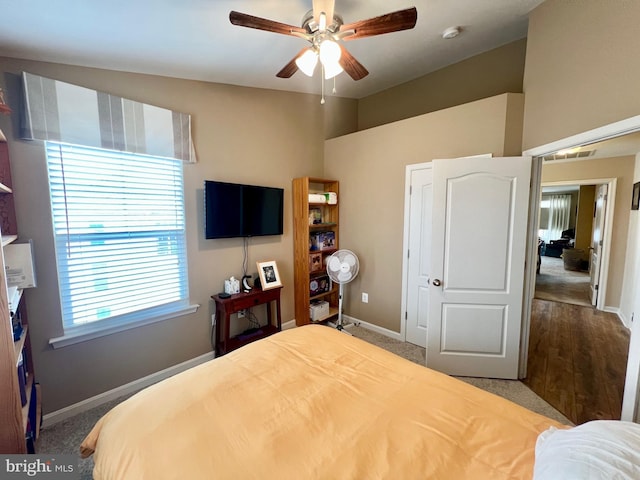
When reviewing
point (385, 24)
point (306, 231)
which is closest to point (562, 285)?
point (306, 231)

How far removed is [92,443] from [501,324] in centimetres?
290

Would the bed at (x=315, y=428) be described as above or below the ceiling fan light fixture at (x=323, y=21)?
below

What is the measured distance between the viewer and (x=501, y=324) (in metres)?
2.48

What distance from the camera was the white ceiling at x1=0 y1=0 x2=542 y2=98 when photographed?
63.6 inches

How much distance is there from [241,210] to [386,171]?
5.61 feet

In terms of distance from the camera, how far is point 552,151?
82.3 inches

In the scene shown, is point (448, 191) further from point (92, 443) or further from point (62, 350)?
point (62, 350)

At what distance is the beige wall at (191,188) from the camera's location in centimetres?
191

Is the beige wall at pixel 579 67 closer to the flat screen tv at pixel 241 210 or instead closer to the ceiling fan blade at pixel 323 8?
the ceiling fan blade at pixel 323 8

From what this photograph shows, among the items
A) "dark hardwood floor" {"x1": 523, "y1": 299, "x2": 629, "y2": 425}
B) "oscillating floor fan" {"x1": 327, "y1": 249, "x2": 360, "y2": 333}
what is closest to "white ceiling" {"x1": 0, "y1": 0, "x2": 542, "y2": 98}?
"oscillating floor fan" {"x1": 327, "y1": 249, "x2": 360, "y2": 333}

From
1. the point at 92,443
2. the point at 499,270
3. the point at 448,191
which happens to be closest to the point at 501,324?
the point at 499,270

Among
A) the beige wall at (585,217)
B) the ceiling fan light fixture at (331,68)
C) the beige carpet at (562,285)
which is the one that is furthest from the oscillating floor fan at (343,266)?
the beige wall at (585,217)

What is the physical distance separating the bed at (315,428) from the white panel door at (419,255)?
168cm

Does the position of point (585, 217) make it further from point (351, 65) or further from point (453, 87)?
point (351, 65)
